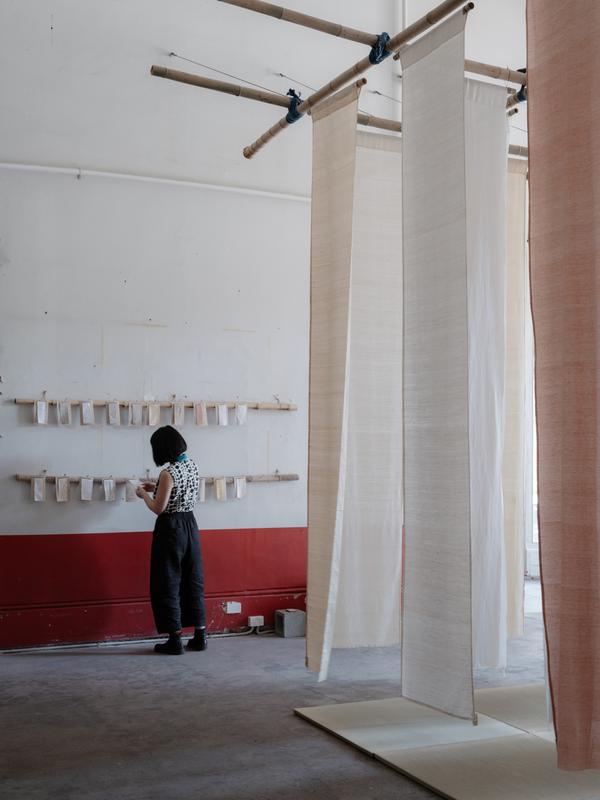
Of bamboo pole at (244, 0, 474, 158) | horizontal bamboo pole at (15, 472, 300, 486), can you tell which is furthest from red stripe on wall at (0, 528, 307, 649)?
bamboo pole at (244, 0, 474, 158)

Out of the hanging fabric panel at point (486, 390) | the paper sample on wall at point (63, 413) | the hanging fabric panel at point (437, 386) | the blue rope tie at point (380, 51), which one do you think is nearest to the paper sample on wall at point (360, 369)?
the blue rope tie at point (380, 51)

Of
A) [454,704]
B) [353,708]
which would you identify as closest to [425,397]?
[454,704]

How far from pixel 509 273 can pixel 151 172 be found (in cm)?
289

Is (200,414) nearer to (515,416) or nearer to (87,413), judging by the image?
(87,413)

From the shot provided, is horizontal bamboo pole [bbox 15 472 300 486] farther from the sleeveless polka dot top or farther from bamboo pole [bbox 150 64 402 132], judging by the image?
bamboo pole [bbox 150 64 402 132]

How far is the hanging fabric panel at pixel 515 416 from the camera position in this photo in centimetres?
496

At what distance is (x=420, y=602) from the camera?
3609mm

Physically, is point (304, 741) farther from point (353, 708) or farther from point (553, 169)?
point (553, 169)

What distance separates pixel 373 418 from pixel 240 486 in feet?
6.90

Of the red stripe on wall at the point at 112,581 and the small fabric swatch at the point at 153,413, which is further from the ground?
the small fabric swatch at the point at 153,413

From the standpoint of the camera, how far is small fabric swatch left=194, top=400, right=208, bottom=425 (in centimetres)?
652

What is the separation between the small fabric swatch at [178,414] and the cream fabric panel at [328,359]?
2172 millimetres

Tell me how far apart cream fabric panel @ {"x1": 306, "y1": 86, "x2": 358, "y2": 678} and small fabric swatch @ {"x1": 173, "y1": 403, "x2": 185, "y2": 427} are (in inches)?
85.5

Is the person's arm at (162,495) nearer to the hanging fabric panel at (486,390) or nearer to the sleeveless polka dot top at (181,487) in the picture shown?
the sleeveless polka dot top at (181,487)
